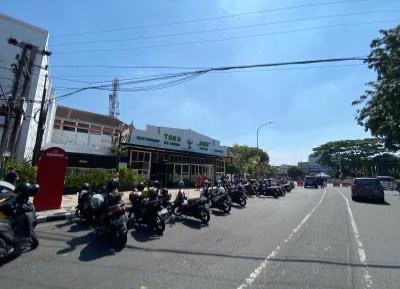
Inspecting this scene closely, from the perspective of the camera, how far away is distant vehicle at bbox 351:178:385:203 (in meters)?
22.5

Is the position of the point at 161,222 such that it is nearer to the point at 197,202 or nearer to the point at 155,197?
the point at 155,197

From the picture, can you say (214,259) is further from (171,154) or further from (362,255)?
(171,154)

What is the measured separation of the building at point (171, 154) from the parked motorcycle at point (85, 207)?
11.9 m

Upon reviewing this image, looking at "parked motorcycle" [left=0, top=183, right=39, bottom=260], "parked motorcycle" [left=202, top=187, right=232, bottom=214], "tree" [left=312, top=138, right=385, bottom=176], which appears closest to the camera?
"parked motorcycle" [left=0, top=183, right=39, bottom=260]

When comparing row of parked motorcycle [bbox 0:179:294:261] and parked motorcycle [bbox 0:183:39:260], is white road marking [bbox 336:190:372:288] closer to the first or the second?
row of parked motorcycle [bbox 0:179:294:261]

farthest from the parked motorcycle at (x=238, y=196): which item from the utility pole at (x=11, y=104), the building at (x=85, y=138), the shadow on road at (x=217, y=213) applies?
the building at (x=85, y=138)

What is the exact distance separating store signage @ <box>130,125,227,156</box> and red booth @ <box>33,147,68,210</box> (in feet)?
42.8

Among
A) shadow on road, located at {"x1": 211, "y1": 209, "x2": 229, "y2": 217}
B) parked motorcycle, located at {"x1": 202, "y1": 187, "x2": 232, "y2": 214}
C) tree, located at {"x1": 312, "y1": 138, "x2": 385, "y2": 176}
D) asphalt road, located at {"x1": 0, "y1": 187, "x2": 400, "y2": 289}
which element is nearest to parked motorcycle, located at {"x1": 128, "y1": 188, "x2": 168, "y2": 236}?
asphalt road, located at {"x1": 0, "y1": 187, "x2": 400, "y2": 289}

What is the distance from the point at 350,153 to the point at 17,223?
321 ft

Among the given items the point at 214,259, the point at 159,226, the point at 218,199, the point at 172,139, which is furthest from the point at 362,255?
the point at 172,139

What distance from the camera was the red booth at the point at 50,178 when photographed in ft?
39.5

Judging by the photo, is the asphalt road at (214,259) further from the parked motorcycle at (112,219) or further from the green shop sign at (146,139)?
the green shop sign at (146,139)

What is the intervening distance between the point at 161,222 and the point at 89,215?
228cm

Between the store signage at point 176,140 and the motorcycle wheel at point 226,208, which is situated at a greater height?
the store signage at point 176,140
